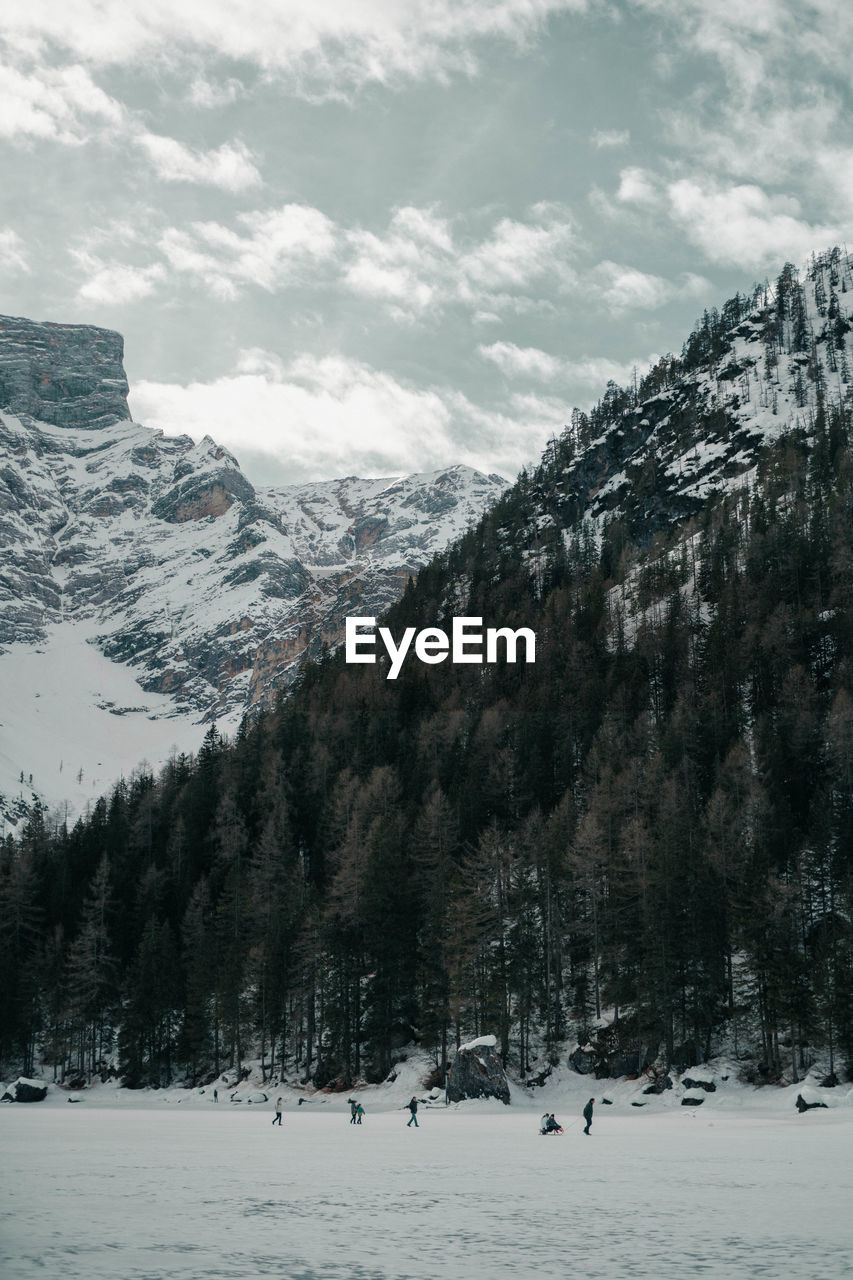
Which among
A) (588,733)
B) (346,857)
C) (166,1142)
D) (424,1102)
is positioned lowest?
(424,1102)

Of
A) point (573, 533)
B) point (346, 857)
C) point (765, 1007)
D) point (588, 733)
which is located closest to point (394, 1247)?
point (765, 1007)

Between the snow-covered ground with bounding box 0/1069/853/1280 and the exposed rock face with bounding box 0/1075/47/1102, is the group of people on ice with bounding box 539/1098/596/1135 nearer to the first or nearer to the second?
the snow-covered ground with bounding box 0/1069/853/1280

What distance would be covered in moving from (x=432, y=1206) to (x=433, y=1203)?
1.40 feet

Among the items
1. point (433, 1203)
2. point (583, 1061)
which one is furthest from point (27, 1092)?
point (433, 1203)

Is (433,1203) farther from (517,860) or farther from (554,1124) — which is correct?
(517,860)

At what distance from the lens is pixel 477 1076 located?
176 ft

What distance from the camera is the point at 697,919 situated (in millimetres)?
59469

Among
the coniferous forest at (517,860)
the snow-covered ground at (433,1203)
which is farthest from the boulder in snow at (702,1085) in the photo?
the snow-covered ground at (433,1203)

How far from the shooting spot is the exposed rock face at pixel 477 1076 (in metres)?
53.8

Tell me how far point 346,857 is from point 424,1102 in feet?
84.3

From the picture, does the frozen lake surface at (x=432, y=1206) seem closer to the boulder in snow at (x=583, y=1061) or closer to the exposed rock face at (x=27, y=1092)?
the boulder in snow at (x=583, y=1061)

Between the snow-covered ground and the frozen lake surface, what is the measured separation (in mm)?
59

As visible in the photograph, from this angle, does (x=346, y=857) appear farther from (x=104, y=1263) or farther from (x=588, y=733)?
(x=104, y=1263)

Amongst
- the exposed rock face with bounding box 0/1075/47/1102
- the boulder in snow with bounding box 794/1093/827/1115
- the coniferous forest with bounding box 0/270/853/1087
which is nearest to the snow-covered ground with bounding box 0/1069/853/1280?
the boulder in snow with bounding box 794/1093/827/1115
